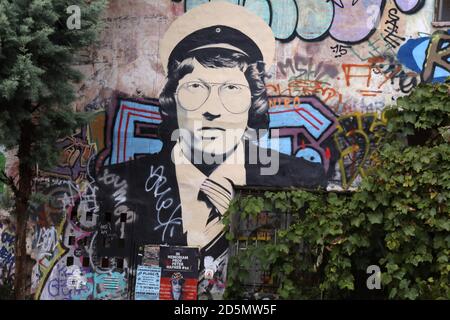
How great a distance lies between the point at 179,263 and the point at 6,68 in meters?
3.65

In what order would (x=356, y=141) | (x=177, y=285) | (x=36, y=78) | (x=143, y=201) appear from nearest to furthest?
(x=36, y=78), (x=356, y=141), (x=177, y=285), (x=143, y=201)

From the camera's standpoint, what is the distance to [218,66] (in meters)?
10.2

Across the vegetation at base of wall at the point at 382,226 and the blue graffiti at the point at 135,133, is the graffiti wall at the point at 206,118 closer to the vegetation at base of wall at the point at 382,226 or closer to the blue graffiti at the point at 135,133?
the blue graffiti at the point at 135,133

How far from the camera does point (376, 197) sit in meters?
8.86

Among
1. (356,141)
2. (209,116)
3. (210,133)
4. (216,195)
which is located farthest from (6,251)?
(356,141)

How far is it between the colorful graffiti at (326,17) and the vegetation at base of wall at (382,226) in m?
1.31

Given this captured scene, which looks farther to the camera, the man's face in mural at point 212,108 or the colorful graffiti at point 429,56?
the man's face in mural at point 212,108

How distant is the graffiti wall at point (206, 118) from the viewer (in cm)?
983

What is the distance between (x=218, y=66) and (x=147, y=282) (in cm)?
329

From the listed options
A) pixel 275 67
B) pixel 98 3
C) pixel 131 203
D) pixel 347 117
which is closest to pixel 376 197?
pixel 347 117

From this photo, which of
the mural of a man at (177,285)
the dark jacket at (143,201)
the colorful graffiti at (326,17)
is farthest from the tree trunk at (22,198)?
the colorful graffiti at (326,17)

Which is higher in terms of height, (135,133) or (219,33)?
(219,33)

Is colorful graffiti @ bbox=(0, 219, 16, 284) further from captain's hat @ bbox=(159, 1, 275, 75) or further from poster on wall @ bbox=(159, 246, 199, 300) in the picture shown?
captain's hat @ bbox=(159, 1, 275, 75)

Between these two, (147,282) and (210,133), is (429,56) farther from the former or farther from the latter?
(147,282)
